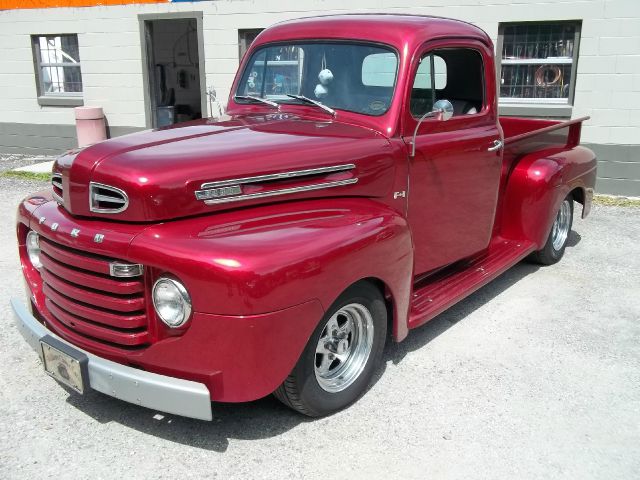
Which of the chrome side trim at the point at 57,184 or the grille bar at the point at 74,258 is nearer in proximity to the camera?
the grille bar at the point at 74,258

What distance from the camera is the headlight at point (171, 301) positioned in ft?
8.65

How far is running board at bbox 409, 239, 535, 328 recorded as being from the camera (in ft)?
12.4

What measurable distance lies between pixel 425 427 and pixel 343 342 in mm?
594

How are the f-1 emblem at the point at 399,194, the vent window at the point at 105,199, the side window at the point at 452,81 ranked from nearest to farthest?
the vent window at the point at 105,199
the f-1 emblem at the point at 399,194
the side window at the point at 452,81

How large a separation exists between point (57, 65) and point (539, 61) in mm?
8200

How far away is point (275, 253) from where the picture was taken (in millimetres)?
2662

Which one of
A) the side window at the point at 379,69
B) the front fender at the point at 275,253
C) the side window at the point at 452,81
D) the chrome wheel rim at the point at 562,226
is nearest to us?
the front fender at the point at 275,253

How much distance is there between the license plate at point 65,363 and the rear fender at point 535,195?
11.7 ft

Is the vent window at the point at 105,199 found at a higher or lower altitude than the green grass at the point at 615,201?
higher

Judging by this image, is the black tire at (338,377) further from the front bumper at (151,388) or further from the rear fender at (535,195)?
the rear fender at (535,195)

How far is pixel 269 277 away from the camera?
2.58 metres

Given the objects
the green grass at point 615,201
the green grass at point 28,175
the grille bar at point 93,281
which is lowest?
the green grass at point 615,201

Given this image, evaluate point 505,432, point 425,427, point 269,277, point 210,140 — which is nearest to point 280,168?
point 210,140

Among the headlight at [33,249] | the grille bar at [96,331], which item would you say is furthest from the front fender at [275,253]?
the headlight at [33,249]
